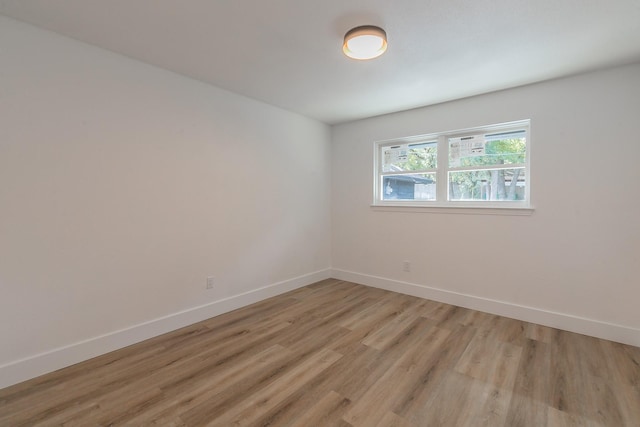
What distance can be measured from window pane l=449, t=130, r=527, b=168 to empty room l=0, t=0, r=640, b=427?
2 cm

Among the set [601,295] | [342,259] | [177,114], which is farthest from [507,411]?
[177,114]

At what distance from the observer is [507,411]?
1690 millimetres

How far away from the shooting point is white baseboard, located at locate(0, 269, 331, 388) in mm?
1934

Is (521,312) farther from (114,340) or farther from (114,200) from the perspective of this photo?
(114,200)

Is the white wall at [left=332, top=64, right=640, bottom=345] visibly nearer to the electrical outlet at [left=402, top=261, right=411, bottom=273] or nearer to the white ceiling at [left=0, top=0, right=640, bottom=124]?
the electrical outlet at [left=402, top=261, right=411, bottom=273]

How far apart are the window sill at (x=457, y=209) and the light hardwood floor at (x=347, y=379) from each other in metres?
1.15

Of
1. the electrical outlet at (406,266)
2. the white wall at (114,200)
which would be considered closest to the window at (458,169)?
the electrical outlet at (406,266)

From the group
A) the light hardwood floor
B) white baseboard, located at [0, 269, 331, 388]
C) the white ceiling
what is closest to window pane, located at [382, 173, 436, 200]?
the white ceiling

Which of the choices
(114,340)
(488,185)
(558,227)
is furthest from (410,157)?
(114,340)

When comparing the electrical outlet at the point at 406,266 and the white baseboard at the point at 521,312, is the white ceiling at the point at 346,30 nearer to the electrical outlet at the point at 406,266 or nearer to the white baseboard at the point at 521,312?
the electrical outlet at the point at 406,266

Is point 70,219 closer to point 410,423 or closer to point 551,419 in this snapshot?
point 410,423

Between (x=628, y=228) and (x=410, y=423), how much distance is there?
2.58m

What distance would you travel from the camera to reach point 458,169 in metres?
3.41

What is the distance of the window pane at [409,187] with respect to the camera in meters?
3.69
